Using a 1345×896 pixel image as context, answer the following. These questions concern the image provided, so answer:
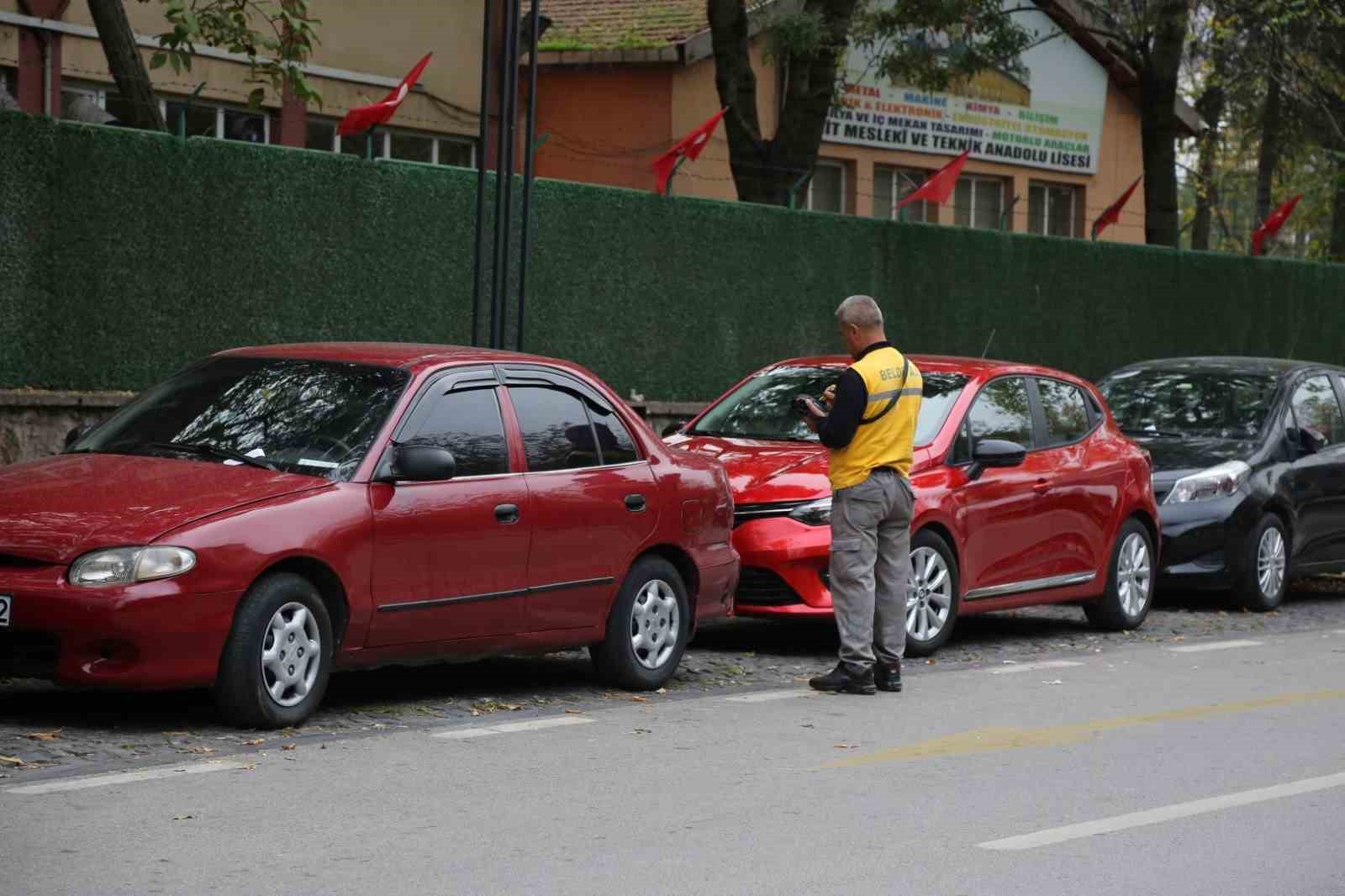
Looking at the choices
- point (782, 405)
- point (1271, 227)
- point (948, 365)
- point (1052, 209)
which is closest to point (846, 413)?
point (782, 405)

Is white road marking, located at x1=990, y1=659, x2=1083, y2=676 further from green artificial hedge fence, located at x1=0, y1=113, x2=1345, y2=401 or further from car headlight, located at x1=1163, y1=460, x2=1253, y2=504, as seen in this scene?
green artificial hedge fence, located at x1=0, y1=113, x2=1345, y2=401

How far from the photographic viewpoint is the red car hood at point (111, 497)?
838 cm

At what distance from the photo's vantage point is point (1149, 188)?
2831 cm

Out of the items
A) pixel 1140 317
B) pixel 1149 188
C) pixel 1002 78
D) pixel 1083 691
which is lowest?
pixel 1083 691

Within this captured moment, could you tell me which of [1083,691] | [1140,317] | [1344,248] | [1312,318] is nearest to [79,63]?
[1140,317]

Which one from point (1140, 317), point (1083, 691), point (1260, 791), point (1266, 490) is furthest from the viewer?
point (1140, 317)

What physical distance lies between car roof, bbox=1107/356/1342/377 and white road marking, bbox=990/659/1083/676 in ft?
17.2

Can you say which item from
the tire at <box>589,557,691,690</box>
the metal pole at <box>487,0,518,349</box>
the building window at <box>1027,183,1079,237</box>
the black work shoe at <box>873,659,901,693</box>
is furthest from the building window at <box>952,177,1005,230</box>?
the tire at <box>589,557,691,690</box>

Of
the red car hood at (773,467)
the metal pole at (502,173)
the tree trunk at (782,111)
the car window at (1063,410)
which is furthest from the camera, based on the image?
the tree trunk at (782,111)

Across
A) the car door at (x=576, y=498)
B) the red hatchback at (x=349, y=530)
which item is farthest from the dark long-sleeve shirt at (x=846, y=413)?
the car door at (x=576, y=498)

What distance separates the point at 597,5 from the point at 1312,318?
34.6 feet

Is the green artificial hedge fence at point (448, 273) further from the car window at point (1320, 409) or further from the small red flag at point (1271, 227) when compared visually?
the car window at point (1320, 409)

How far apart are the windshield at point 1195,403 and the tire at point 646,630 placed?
7.04m

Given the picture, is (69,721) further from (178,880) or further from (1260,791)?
(1260,791)
